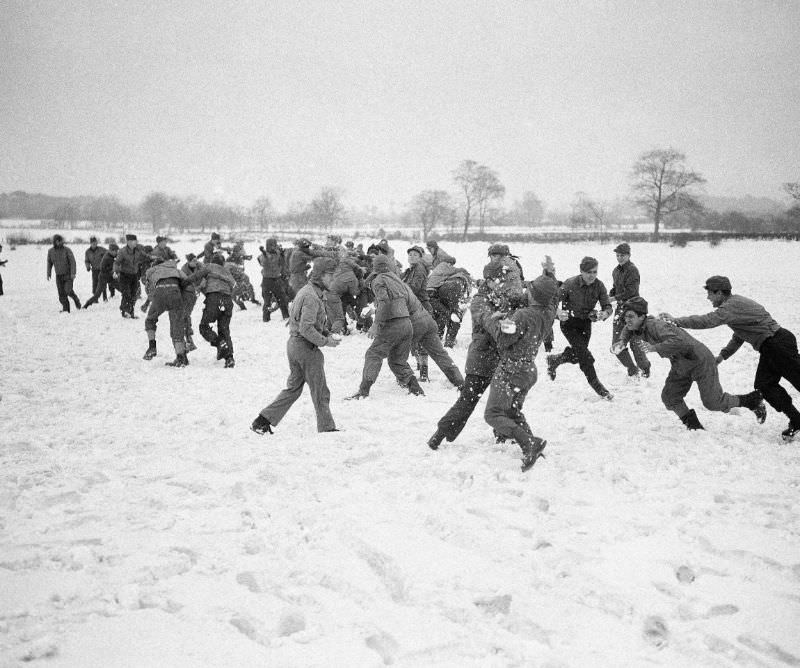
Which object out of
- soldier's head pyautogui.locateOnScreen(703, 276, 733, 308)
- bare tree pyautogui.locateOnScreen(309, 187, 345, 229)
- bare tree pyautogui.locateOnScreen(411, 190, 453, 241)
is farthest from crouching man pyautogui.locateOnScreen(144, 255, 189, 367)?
bare tree pyautogui.locateOnScreen(309, 187, 345, 229)

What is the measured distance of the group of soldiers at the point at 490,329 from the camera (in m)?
5.38

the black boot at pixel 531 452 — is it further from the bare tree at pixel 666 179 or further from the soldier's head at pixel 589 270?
the bare tree at pixel 666 179

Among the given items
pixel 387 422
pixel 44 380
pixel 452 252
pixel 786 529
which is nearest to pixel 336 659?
pixel 786 529

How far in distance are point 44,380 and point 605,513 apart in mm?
8451

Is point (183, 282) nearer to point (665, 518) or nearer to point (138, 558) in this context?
point (138, 558)

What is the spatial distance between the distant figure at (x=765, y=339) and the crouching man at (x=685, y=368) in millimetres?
157

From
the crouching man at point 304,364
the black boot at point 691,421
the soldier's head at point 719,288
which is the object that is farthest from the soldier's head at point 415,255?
the black boot at point 691,421

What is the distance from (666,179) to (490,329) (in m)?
52.3

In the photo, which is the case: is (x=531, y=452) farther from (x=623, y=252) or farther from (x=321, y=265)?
(x=623, y=252)

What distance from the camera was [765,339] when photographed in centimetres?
594

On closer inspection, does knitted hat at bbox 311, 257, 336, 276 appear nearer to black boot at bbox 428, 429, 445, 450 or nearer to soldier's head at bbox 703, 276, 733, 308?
black boot at bbox 428, 429, 445, 450

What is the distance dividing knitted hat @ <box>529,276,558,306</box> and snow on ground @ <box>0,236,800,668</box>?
1583mm

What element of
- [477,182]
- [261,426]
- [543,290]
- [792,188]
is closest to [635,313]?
[543,290]

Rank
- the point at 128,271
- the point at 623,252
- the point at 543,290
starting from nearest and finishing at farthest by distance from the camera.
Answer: the point at 543,290, the point at 623,252, the point at 128,271
